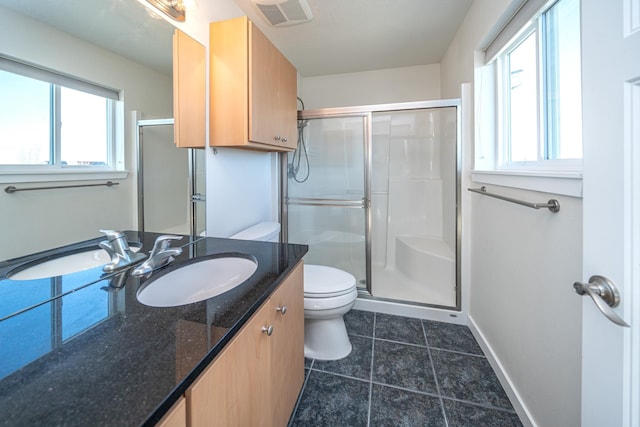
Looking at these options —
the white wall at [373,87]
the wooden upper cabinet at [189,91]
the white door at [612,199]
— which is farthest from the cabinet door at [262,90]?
the white wall at [373,87]

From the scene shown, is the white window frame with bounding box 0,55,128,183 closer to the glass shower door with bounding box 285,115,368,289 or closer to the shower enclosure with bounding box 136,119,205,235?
the shower enclosure with bounding box 136,119,205,235

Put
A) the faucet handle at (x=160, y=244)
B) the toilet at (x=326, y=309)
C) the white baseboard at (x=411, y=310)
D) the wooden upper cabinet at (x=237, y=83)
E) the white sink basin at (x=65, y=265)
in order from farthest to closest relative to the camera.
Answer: the white baseboard at (x=411, y=310) < the toilet at (x=326, y=309) < the wooden upper cabinet at (x=237, y=83) < the faucet handle at (x=160, y=244) < the white sink basin at (x=65, y=265)

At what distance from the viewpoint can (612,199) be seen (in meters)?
0.55

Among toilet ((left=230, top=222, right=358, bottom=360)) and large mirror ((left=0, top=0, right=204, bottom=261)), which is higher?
large mirror ((left=0, top=0, right=204, bottom=261))

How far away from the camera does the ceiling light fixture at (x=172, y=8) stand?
46.1 inches

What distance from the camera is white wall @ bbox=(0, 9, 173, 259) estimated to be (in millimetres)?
675

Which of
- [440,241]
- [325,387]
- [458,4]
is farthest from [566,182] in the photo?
[440,241]

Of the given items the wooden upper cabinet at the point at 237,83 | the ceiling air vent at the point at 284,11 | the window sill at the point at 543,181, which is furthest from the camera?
A: the ceiling air vent at the point at 284,11

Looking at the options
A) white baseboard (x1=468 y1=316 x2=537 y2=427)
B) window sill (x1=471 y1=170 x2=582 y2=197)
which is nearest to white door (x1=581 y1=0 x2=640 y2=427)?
window sill (x1=471 y1=170 x2=582 y2=197)

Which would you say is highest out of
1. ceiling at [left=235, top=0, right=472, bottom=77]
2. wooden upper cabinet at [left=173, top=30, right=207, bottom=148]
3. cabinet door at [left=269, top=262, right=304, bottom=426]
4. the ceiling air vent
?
ceiling at [left=235, top=0, right=472, bottom=77]

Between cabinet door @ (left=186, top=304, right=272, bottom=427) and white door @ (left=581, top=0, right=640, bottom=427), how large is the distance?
2.71 ft

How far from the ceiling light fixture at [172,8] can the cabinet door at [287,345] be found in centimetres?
131

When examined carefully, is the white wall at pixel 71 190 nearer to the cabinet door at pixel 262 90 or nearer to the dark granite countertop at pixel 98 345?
the dark granite countertop at pixel 98 345

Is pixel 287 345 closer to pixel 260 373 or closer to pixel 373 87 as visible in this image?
pixel 260 373
